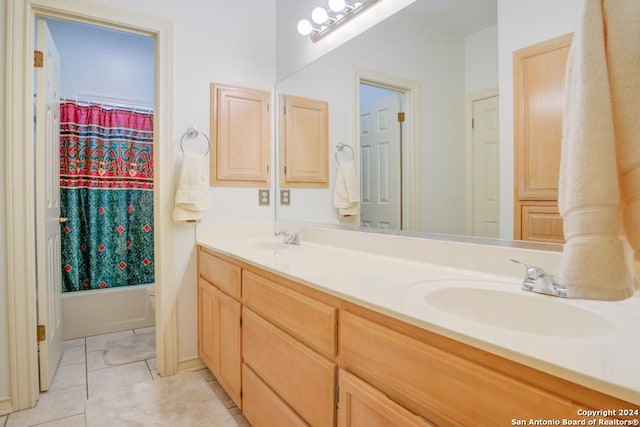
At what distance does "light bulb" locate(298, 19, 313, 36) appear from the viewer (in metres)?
2.05

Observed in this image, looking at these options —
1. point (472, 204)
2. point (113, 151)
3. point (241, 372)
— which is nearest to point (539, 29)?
point (472, 204)

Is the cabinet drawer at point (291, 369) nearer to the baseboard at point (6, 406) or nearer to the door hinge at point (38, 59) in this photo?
the baseboard at point (6, 406)

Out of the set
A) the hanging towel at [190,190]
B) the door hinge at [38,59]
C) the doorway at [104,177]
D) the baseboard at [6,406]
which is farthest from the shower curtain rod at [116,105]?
the baseboard at [6,406]

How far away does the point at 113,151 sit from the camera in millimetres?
2939

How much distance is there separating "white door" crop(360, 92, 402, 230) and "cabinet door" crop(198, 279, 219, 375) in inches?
36.3

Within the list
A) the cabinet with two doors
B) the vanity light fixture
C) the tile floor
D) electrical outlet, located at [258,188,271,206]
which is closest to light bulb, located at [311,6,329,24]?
the vanity light fixture

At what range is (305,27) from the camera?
207cm

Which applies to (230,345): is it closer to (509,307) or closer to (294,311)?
(294,311)

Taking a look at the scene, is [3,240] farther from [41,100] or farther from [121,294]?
[121,294]

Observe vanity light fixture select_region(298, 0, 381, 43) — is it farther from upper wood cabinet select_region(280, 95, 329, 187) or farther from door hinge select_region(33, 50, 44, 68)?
door hinge select_region(33, 50, 44, 68)

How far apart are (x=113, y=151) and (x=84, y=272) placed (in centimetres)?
101

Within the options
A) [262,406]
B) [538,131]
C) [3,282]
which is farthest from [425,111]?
[3,282]

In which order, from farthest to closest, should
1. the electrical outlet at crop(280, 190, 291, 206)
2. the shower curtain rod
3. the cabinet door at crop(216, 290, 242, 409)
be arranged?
1. the shower curtain rod
2. the electrical outlet at crop(280, 190, 291, 206)
3. the cabinet door at crop(216, 290, 242, 409)

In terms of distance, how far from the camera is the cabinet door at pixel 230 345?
5.15 feet
